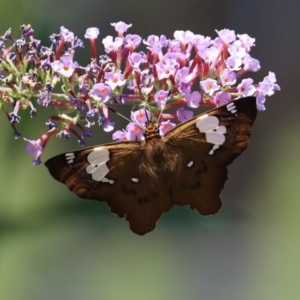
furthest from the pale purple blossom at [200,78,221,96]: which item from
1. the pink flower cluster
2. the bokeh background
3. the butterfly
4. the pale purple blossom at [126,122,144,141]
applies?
the bokeh background

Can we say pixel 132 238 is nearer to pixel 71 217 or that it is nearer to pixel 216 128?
pixel 71 217

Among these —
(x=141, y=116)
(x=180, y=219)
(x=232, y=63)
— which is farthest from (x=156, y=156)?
(x=180, y=219)

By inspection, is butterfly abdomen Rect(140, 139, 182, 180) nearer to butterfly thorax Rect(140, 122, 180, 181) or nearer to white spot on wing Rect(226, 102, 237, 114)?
butterfly thorax Rect(140, 122, 180, 181)

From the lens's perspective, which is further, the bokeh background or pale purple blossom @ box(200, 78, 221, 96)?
the bokeh background

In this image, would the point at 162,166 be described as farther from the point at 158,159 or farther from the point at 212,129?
the point at 212,129

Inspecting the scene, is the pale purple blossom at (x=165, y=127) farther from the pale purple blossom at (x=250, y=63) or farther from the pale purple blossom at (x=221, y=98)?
the pale purple blossom at (x=250, y=63)

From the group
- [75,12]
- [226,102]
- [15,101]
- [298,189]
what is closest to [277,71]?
[298,189]

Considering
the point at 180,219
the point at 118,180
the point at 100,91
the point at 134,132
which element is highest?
the point at 100,91
